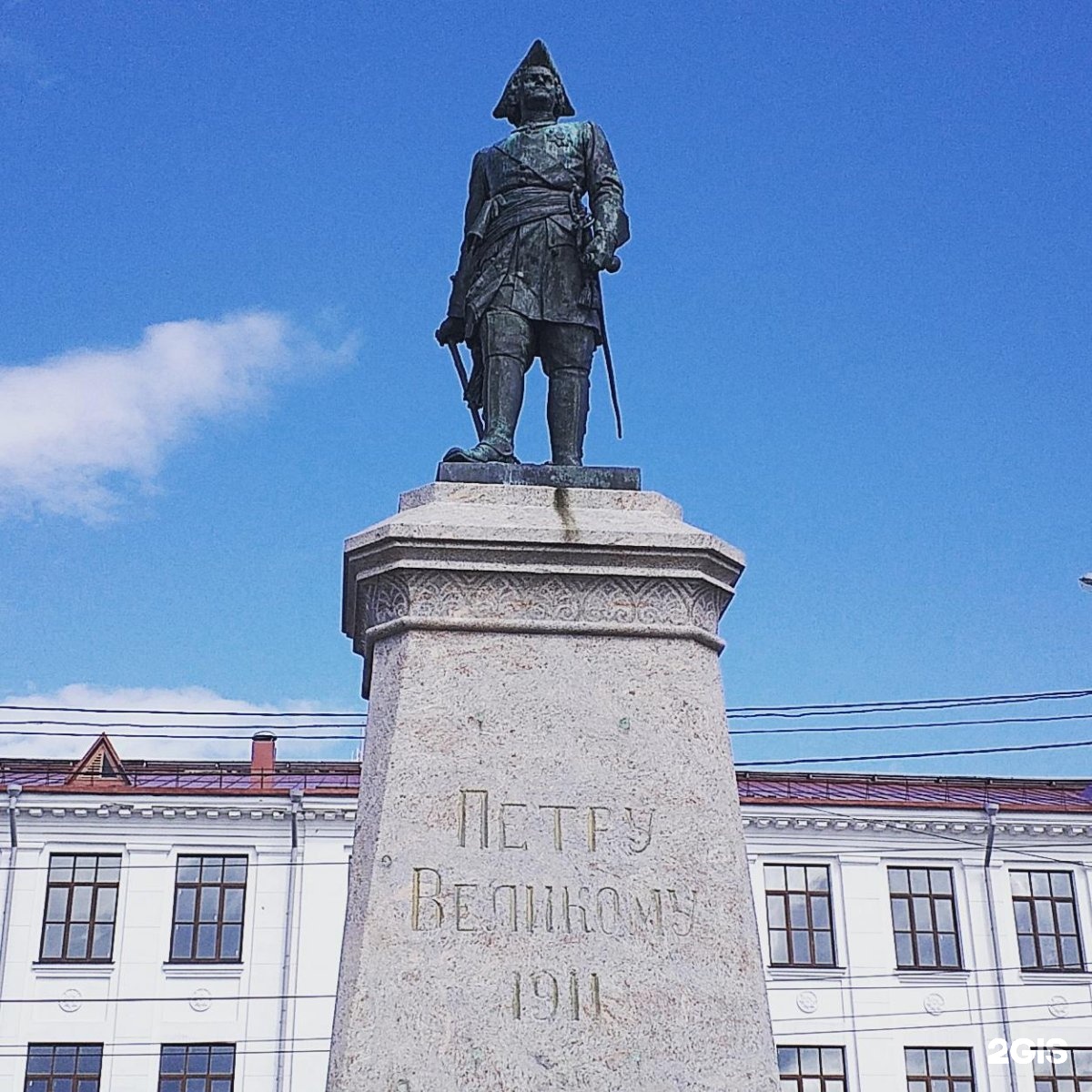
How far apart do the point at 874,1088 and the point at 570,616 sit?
1115 inches

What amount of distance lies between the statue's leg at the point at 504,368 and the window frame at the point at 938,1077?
92.4ft

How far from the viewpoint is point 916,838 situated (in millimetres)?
34312

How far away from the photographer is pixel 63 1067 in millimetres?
30609

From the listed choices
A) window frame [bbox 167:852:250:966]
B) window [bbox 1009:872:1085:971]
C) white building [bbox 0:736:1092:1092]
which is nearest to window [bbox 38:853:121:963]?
white building [bbox 0:736:1092:1092]

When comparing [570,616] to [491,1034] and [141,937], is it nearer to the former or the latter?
[491,1034]

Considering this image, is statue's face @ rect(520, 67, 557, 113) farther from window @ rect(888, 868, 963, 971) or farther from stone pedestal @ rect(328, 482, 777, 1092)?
window @ rect(888, 868, 963, 971)

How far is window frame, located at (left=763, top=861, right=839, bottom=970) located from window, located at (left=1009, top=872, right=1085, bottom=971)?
13.4 ft

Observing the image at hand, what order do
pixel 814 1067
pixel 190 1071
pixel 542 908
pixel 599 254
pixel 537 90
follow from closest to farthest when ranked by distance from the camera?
1. pixel 542 908
2. pixel 599 254
3. pixel 537 90
4. pixel 190 1071
5. pixel 814 1067

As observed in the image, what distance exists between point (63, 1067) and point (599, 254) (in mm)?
27384

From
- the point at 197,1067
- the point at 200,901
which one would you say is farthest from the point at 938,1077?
the point at 200,901

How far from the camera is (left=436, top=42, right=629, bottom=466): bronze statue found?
26.0 feet

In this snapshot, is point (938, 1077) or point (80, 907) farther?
point (938, 1077)

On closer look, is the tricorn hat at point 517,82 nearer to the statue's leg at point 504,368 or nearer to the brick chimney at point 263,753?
the statue's leg at point 504,368

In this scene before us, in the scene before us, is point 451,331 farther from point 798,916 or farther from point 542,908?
point 798,916
